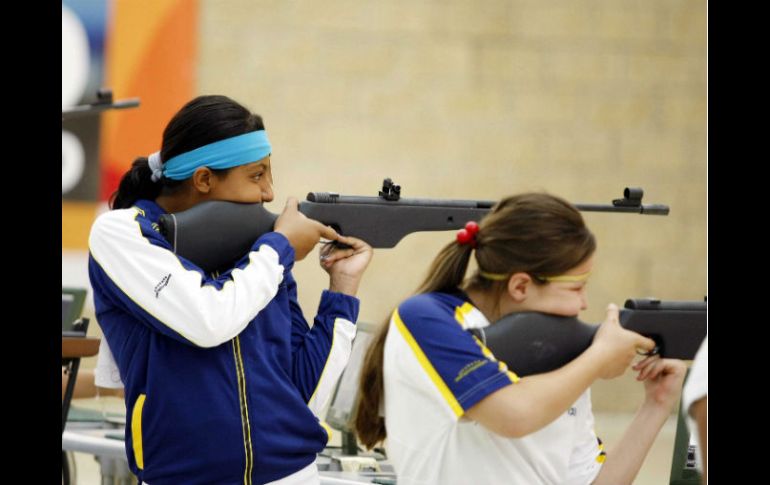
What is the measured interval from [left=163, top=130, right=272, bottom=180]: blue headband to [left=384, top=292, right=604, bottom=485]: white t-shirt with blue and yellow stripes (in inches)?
17.7

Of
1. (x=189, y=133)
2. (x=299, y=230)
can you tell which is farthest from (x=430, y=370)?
(x=189, y=133)

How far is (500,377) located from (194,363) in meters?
0.51

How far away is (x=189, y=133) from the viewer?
6.25 feet

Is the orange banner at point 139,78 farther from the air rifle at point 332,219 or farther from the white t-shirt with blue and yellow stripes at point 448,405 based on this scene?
the white t-shirt with blue and yellow stripes at point 448,405

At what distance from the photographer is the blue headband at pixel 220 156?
1886 mm

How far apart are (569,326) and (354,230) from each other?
1.84 ft

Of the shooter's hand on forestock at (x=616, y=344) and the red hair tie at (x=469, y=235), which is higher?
the red hair tie at (x=469, y=235)

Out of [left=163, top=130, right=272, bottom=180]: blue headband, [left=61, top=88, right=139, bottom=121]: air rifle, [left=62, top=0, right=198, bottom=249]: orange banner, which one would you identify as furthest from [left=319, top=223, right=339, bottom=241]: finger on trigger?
[left=62, top=0, right=198, bottom=249]: orange banner

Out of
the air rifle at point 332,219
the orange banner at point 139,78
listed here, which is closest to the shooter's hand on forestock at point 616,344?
the air rifle at point 332,219

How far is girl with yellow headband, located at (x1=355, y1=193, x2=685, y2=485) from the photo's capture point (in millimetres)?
1561

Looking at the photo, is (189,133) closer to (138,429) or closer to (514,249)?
(138,429)

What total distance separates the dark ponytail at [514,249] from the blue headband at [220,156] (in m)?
0.41
